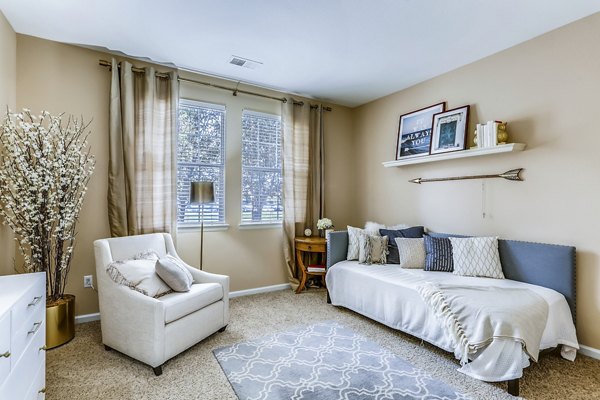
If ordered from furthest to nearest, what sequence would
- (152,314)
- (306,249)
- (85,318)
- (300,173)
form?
1. (300,173)
2. (306,249)
3. (85,318)
4. (152,314)

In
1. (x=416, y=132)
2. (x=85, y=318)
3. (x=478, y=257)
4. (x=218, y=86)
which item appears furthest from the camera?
(x=416, y=132)

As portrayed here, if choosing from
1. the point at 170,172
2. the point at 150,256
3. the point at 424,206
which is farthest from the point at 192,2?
the point at 424,206

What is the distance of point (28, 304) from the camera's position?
5.12 feet

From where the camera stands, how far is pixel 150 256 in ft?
9.02

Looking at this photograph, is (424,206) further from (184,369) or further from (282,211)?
(184,369)

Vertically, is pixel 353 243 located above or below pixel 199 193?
below

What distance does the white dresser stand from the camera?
49.8 inches

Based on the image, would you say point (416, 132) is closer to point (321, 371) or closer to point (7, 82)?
point (321, 371)

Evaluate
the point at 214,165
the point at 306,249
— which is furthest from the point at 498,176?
the point at 214,165

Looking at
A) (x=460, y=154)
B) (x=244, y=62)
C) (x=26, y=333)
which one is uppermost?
(x=244, y=62)

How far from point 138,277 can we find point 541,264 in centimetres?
329

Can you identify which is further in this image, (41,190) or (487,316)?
(41,190)

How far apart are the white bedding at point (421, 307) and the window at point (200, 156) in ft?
5.43

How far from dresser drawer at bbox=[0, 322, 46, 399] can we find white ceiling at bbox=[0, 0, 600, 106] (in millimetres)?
2343
